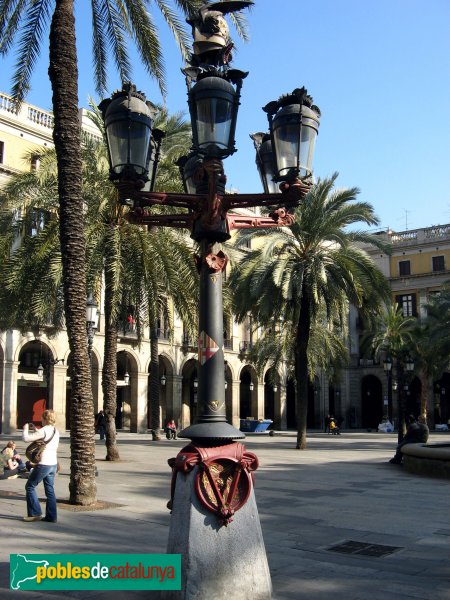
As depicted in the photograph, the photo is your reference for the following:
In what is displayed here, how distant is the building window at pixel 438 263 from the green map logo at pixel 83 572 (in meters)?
52.5

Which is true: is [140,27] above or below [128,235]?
above

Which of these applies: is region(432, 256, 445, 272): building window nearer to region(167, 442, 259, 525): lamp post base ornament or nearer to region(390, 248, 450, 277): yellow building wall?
region(390, 248, 450, 277): yellow building wall

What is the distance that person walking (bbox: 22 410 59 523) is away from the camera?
8.18 metres

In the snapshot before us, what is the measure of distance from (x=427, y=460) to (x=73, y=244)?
9.26 meters

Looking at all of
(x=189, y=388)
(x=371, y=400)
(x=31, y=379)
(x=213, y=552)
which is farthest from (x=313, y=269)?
(x=371, y=400)

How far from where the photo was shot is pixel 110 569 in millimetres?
5406

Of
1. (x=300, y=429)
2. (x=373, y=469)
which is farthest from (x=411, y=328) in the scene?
(x=373, y=469)

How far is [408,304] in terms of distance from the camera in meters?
55.9

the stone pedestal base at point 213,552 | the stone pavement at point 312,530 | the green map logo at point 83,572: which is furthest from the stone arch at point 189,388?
the stone pedestal base at point 213,552

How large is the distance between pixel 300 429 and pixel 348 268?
19.5ft

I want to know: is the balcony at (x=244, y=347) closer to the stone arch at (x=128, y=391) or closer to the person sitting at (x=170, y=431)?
the stone arch at (x=128, y=391)

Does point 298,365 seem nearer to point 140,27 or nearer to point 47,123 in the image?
point 140,27

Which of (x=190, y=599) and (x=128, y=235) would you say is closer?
(x=190, y=599)

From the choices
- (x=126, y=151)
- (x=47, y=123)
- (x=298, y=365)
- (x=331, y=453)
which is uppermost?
(x=47, y=123)
